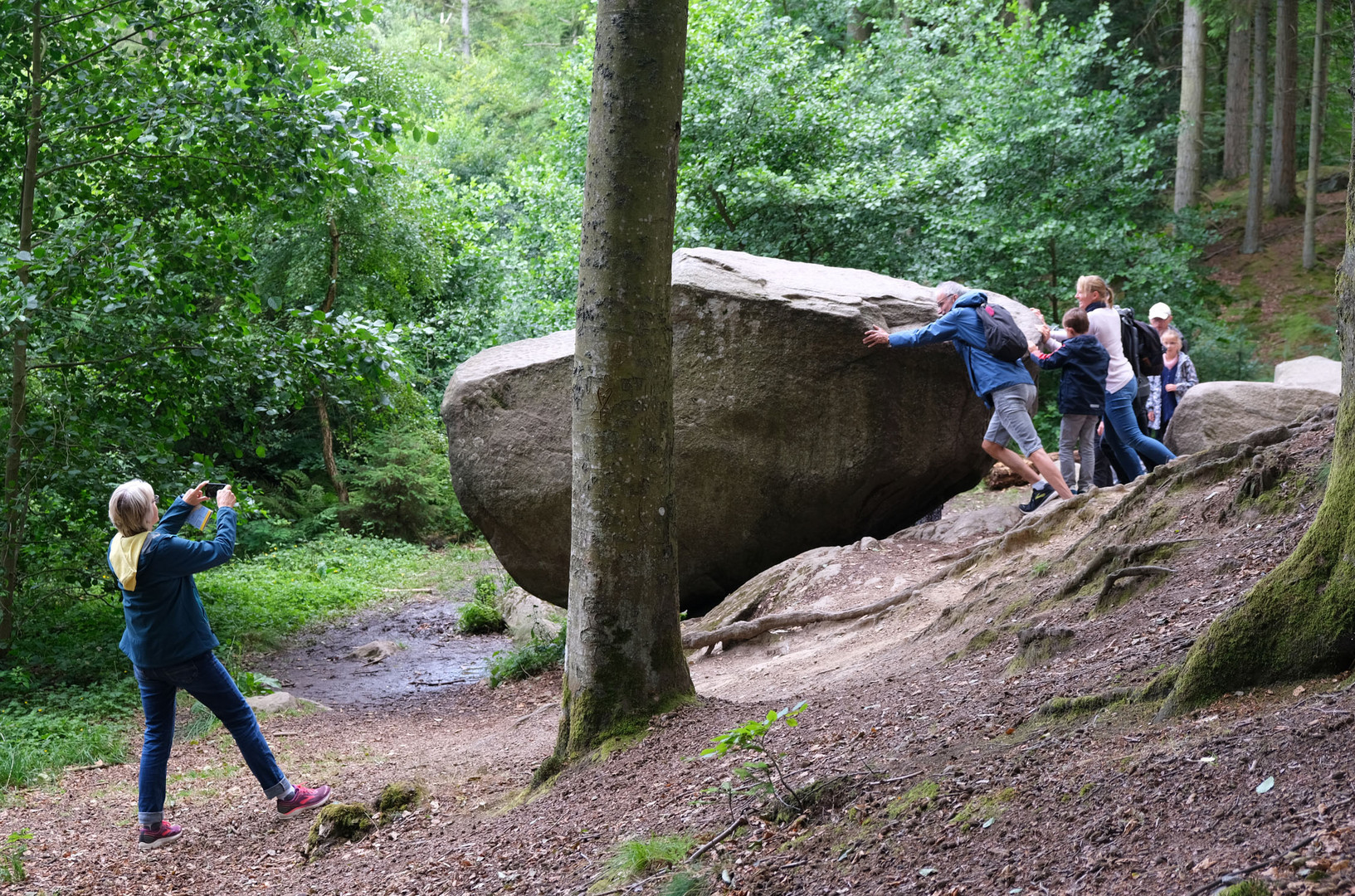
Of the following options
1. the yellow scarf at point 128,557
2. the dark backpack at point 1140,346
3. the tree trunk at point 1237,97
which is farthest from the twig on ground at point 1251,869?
the tree trunk at point 1237,97

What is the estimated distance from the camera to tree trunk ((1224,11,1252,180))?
71.8 ft

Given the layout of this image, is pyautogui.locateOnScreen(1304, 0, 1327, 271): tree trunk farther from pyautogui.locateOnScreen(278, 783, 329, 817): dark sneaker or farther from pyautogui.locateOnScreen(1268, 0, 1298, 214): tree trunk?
pyautogui.locateOnScreen(278, 783, 329, 817): dark sneaker

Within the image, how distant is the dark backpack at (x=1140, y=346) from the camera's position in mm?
8703

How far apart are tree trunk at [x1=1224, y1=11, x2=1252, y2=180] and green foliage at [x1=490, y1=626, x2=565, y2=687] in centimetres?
1883

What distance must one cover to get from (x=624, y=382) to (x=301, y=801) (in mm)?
2901

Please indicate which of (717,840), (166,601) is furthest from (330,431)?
(717,840)

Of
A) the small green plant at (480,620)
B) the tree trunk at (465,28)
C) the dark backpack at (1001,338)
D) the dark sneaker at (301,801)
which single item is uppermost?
the tree trunk at (465,28)

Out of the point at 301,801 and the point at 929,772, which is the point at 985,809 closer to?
the point at 929,772

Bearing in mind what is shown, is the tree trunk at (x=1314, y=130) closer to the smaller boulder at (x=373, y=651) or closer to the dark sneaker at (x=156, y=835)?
the smaller boulder at (x=373, y=651)

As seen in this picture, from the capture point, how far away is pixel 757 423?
8.68 metres

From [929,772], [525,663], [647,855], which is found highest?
[929,772]

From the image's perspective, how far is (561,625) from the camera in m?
10.2

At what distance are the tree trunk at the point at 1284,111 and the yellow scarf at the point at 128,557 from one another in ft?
72.8

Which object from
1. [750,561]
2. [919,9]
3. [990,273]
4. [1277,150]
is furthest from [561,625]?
[1277,150]
